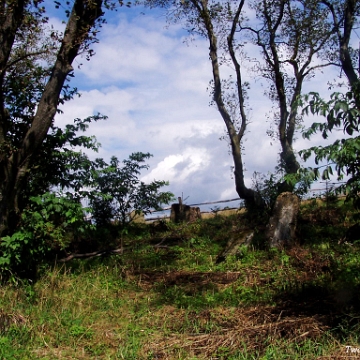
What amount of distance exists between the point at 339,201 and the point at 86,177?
7702mm

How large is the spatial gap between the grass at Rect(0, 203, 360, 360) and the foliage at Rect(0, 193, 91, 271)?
44 cm

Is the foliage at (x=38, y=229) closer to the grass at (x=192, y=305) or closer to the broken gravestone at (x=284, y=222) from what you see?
the grass at (x=192, y=305)

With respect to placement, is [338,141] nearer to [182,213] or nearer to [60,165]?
[60,165]

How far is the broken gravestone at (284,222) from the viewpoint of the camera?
10758 mm

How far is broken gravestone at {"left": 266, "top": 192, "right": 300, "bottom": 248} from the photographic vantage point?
10.8 meters

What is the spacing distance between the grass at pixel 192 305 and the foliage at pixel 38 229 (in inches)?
17.3

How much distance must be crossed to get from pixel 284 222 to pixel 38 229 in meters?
5.30

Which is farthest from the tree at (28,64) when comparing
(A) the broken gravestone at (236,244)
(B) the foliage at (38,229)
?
(A) the broken gravestone at (236,244)

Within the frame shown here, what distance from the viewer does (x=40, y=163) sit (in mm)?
9703

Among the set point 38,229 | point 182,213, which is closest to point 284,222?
point 38,229

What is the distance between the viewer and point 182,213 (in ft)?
53.7

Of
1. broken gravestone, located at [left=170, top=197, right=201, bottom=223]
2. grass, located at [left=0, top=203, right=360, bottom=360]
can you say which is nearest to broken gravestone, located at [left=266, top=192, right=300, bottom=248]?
grass, located at [left=0, top=203, right=360, bottom=360]

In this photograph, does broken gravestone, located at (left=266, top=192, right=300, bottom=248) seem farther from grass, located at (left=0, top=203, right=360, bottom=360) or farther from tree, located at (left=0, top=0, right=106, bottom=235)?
tree, located at (left=0, top=0, right=106, bottom=235)

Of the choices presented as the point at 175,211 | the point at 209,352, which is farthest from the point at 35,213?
the point at 175,211
